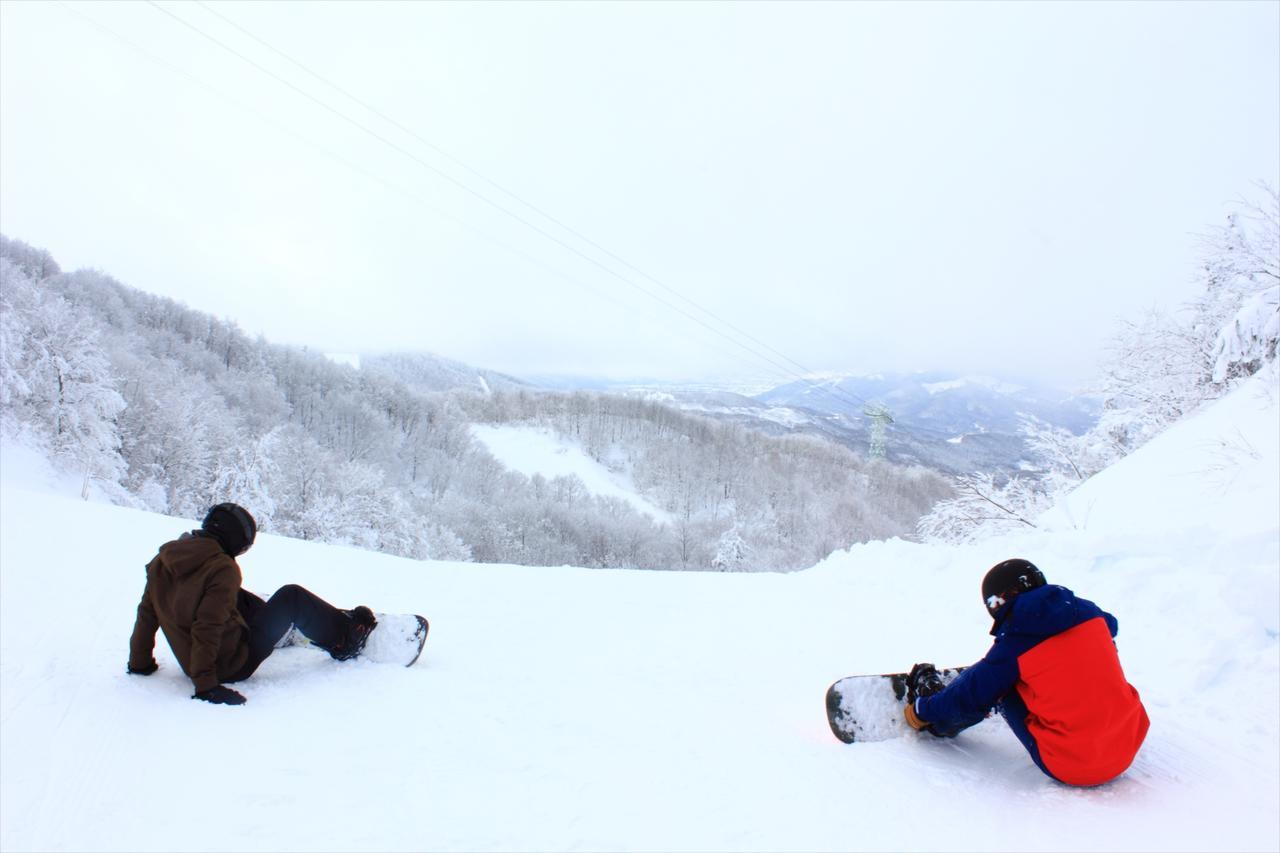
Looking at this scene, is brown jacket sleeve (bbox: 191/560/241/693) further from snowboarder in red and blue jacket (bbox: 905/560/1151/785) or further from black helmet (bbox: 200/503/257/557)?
snowboarder in red and blue jacket (bbox: 905/560/1151/785)

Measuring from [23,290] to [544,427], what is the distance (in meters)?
77.5

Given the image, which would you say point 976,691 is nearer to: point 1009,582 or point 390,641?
point 1009,582

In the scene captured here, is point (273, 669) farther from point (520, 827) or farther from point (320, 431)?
point (320, 431)

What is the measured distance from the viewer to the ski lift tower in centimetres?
3062

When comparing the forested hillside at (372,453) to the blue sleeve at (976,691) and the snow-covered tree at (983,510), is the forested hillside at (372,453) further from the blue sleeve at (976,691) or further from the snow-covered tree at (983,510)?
the blue sleeve at (976,691)

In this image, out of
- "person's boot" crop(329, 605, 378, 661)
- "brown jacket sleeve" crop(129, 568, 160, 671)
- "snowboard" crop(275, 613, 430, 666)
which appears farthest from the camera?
"snowboard" crop(275, 613, 430, 666)

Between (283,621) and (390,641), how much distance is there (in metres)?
0.66

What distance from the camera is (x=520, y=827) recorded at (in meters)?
2.22

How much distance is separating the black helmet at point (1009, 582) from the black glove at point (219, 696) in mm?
3669

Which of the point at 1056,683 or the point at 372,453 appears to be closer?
the point at 1056,683

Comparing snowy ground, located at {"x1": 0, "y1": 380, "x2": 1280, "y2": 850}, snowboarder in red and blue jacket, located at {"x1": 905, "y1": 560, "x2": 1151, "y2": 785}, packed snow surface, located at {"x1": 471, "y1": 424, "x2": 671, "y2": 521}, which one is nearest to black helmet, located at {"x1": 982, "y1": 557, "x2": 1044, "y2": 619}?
snowboarder in red and blue jacket, located at {"x1": 905, "y1": 560, "x2": 1151, "y2": 785}

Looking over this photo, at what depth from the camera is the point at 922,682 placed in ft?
10.1

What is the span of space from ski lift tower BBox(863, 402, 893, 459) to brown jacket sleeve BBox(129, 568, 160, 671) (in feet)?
98.1

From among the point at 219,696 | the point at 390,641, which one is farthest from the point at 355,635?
the point at 219,696
